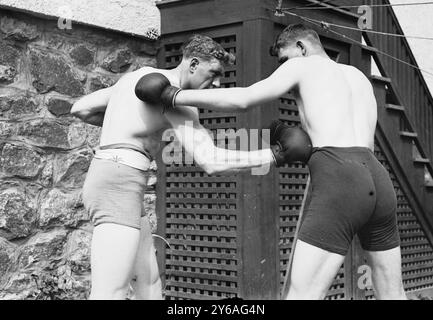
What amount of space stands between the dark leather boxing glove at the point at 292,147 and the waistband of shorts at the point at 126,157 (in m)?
0.66

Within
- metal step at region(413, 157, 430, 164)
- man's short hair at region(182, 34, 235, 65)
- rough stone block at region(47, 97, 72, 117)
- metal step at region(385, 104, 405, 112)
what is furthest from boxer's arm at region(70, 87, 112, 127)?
metal step at region(413, 157, 430, 164)

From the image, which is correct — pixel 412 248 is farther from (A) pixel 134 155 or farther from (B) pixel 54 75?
(A) pixel 134 155

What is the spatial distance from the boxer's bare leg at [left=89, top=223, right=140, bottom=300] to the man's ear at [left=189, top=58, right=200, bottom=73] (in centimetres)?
88

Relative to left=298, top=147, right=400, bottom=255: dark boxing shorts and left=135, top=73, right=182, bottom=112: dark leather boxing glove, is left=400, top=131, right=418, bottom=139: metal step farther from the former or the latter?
left=135, top=73, right=182, bottom=112: dark leather boxing glove

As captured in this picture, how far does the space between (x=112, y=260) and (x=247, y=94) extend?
103cm

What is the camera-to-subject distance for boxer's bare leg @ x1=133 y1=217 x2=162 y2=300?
3793 mm

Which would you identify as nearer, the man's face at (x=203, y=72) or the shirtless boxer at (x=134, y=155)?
the shirtless boxer at (x=134, y=155)

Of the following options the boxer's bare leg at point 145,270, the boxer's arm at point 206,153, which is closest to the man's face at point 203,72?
the boxer's arm at point 206,153

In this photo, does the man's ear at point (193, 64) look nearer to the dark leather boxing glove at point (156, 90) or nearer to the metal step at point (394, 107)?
the dark leather boxing glove at point (156, 90)

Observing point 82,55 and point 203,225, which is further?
point 203,225

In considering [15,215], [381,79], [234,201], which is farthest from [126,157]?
[381,79]

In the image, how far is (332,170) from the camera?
3.28m

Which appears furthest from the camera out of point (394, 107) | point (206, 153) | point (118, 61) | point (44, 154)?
point (394, 107)

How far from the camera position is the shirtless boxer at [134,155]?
3.33 meters
